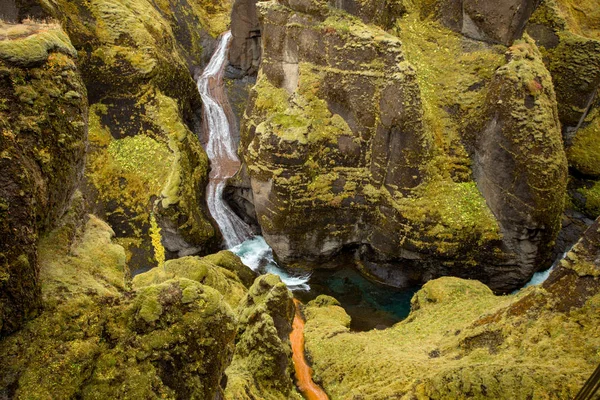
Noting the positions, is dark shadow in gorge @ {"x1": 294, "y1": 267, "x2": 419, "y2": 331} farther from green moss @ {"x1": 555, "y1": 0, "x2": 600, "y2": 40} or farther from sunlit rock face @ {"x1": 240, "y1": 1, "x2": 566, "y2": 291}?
green moss @ {"x1": 555, "y1": 0, "x2": 600, "y2": 40}

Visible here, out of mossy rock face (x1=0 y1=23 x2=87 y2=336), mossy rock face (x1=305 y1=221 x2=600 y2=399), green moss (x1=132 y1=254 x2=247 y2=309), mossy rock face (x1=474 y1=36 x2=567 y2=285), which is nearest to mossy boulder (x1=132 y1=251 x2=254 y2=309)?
green moss (x1=132 y1=254 x2=247 y2=309)

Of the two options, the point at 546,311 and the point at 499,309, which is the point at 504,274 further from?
the point at 546,311

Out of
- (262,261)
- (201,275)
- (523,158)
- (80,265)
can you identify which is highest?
(523,158)

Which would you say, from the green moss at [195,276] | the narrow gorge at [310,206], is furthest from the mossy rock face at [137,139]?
the green moss at [195,276]

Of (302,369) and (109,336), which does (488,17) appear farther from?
(109,336)

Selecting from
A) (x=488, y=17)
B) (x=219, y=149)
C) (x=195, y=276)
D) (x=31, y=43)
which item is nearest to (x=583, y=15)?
(x=488, y=17)
